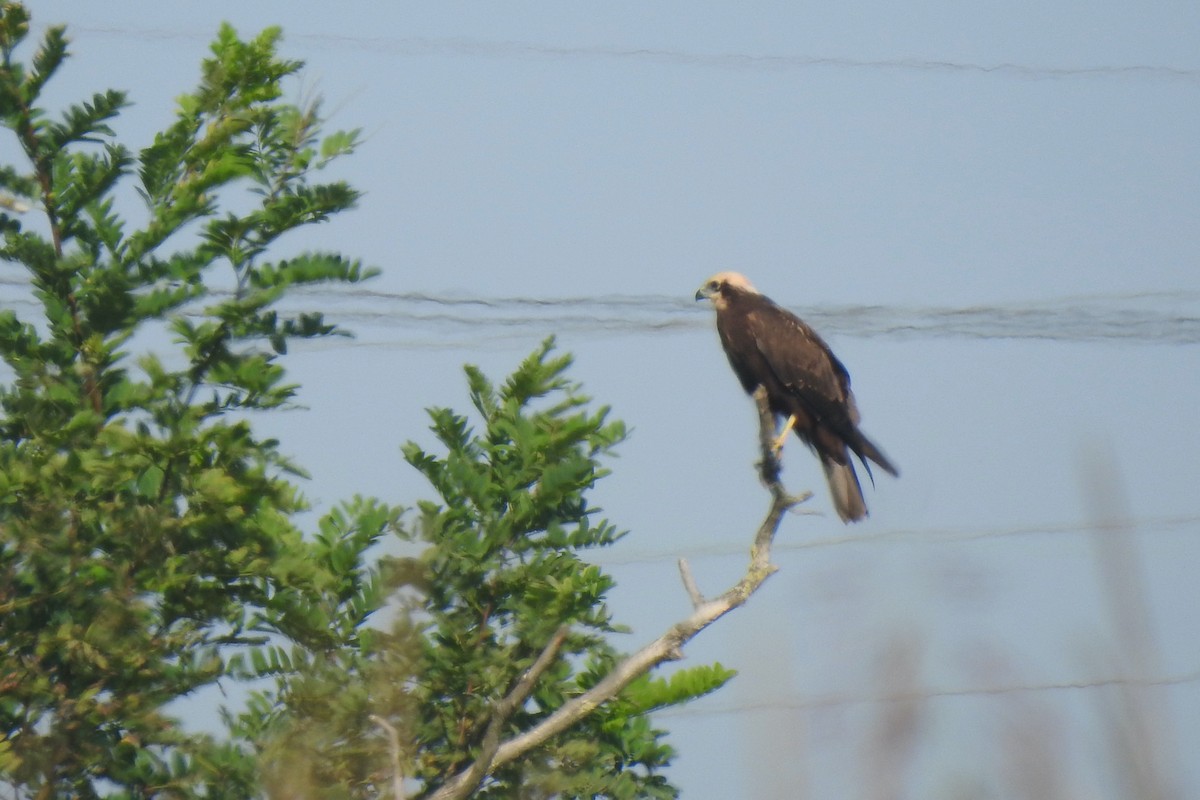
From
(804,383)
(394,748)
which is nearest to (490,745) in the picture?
(394,748)

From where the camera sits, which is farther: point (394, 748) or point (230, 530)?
point (230, 530)

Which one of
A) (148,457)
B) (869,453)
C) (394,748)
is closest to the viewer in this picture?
(394,748)

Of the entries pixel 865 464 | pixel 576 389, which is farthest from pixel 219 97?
pixel 865 464

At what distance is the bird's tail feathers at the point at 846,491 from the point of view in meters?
8.25

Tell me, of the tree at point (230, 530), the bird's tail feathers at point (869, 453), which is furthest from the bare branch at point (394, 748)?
the bird's tail feathers at point (869, 453)

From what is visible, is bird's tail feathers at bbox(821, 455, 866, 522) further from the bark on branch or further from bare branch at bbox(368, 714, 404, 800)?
bare branch at bbox(368, 714, 404, 800)

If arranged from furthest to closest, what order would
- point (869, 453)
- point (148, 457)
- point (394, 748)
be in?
point (869, 453), point (148, 457), point (394, 748)

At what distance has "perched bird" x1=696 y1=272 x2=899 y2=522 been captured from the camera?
8406 millimetres

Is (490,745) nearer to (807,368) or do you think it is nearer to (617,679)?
(617,679)

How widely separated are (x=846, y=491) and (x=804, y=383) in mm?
684

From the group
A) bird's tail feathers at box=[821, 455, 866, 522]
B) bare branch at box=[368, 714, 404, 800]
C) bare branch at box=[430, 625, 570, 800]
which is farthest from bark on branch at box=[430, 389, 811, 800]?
bird's tail feathers at box=[821, 455, 866, 522]

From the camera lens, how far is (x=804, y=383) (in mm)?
8703

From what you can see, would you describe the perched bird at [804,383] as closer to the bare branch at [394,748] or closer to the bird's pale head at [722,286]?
the bird's pale head at [722,286]

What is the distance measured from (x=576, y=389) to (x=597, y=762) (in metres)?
1.48
